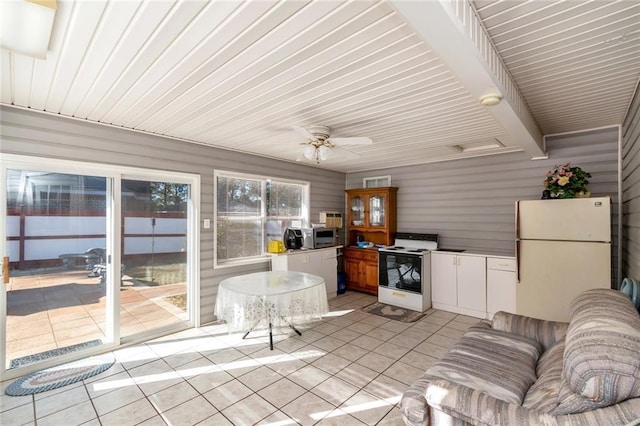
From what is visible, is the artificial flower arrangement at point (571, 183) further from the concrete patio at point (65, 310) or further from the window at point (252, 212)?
the concrete patio at point (65, 310)

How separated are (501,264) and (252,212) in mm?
3912

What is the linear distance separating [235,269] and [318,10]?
147 inches

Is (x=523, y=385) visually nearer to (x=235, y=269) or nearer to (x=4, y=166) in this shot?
(x=235, y=269)

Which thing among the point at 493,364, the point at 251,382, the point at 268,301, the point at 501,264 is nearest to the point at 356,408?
the point at 251,382

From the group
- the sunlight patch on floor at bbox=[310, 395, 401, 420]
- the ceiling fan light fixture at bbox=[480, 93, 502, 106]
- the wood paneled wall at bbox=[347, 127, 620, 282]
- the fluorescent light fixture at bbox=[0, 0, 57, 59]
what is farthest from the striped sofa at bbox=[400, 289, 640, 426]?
the fluorescent light fixture at bbox=[0, 0, 57, 59]

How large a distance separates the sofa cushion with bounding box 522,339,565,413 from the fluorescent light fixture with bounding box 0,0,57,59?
316 centimetres

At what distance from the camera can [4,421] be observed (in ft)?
7.09

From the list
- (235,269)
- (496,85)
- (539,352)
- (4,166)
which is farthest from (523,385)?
(4,166)

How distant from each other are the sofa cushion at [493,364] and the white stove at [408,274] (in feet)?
7.02

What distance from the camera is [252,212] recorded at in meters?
4.84

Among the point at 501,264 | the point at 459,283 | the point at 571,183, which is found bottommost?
the point at 459,283

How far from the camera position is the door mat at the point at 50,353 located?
2807 millimetres

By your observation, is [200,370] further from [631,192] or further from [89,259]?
[631,192]

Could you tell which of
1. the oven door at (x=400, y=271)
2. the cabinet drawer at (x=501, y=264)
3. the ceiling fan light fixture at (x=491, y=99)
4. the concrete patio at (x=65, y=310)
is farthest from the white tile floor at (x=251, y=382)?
the ceiling fan light fixture at (x=491, y=99)
